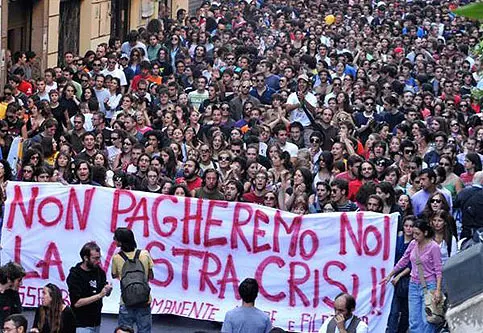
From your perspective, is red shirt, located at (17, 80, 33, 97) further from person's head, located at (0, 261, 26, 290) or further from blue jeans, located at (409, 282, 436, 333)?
person's head, located at (0, 261, 26, 290)

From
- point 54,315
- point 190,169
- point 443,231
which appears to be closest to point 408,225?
point 443,231

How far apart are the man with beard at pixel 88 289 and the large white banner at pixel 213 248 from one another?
2035 millimetres

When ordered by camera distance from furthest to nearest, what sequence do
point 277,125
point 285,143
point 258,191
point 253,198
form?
point 277,125 < point 285,143 < point 258,191 < point 253,198

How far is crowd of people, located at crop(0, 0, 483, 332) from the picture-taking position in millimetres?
12578

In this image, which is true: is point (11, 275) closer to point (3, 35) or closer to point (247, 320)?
point (247, 320)

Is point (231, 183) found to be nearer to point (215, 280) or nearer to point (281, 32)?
point (215, 280)

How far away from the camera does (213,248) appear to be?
11.9m

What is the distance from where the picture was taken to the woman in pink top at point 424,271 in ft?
35.3

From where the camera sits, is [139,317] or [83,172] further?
[83,172]

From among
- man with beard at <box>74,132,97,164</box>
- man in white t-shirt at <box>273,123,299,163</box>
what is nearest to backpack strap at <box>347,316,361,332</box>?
man with beard at <box>74,132,97,164</box>

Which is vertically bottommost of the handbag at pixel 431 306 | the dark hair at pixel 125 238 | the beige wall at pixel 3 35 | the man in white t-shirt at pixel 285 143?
the handbag at pixel 431 306

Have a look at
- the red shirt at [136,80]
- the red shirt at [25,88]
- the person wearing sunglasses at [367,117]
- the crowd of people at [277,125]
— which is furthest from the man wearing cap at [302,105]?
the red shirt at [25,88]

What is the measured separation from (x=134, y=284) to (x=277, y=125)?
22.6ft

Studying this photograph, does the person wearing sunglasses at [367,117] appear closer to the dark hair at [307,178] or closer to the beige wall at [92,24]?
the dark hair at [307,178]
